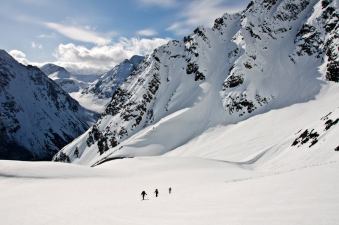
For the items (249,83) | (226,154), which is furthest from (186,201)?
(249,83)

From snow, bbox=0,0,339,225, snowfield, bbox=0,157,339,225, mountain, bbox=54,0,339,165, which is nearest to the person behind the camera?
snowfield, bbox=0,157,339,225

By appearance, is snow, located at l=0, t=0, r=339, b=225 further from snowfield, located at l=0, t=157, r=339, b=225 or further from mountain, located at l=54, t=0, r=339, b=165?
mountain, located at l=54, t=0, r=339, b=165

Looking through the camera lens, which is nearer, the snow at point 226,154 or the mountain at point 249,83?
the snow at point 226,154

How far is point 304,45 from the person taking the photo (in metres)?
161

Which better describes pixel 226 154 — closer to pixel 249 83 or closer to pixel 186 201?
pixel 249 83

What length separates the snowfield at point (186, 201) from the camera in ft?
68.1

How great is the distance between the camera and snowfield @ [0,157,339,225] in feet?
68.1

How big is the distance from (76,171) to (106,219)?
44688 mm

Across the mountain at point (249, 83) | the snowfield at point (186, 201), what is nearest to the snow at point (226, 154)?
the snowfield at point (186, 201)

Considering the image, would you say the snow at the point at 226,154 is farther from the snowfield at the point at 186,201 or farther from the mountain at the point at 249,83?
the mountain at the point at 249,83

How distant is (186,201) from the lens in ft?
100

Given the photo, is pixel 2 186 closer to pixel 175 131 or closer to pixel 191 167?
pixel 191 167

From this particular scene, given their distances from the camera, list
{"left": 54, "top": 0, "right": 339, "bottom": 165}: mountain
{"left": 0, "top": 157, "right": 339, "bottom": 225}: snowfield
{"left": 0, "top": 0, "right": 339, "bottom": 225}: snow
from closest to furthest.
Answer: {"left": 0, "top": 157, "right": 339, "bottom": 225}: snowfield → {"left": 0, "top": 0, "right": 339, "bottom": 225}: snow → {"left": 54, "top": 0, "right": 339, "bottom": 165}: mountain

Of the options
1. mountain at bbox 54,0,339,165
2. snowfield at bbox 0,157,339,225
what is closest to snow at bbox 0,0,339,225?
snowfield at bbox 0,157,339,225
